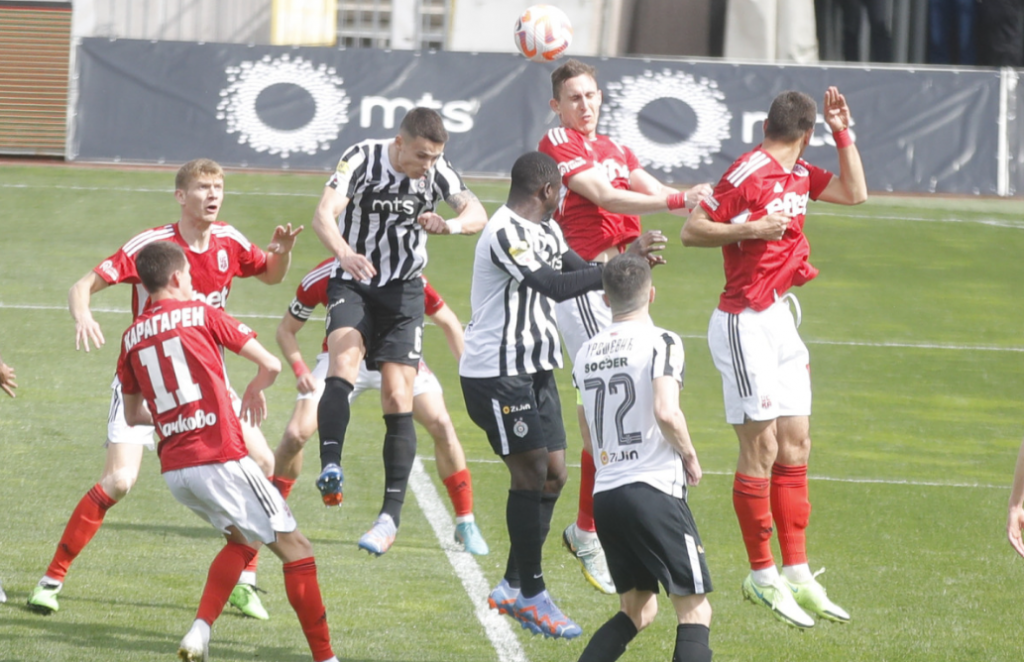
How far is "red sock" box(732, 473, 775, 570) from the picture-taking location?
6988mm

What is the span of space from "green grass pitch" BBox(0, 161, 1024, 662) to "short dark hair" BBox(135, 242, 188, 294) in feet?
6.07

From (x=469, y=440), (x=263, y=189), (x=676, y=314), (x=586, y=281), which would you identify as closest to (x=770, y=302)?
(x=586, y=281)

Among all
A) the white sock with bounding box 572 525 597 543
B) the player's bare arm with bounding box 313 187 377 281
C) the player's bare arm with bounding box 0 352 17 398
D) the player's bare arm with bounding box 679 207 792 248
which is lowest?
the white sock with bounding box 572 525 597 543

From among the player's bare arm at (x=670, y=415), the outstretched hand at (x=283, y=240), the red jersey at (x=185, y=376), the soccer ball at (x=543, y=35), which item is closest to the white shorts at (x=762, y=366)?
the player's bare arm at (x=670, y=415)

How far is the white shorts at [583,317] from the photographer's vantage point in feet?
26.2

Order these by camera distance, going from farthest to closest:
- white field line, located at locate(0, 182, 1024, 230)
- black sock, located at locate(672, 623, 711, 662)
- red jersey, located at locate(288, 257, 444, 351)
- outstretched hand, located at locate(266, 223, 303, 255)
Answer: white field line, located at locate(0, 182, 1024, 230) < red jersey, located at locate(288, 257, 444, 351) < outstretched hand, located at locate(266, 223, 303, 255) < black sock, located at locate(672, 623, 711, 662)

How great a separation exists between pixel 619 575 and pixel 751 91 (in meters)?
15.0

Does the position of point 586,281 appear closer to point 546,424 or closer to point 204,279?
point 546,424

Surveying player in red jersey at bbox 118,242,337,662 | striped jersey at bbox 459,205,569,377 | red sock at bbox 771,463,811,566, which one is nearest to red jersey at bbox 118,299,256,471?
player in red jersey at bbox 118,242,337,662

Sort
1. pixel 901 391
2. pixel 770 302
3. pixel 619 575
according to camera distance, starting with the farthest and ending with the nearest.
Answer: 1. pixel 901 391
2. pixel 770 302
3. pixel 619 575

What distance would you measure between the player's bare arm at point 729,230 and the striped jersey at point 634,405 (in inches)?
47.4

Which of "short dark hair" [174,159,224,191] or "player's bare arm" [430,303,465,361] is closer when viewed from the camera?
"short dark hair" [174,159,224,191]

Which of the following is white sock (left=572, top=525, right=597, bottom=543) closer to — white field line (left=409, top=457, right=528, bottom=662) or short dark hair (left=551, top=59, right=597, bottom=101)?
white field line (left=409, top=457, right=528, bottom=662)

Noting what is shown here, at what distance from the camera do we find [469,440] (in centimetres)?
1169
